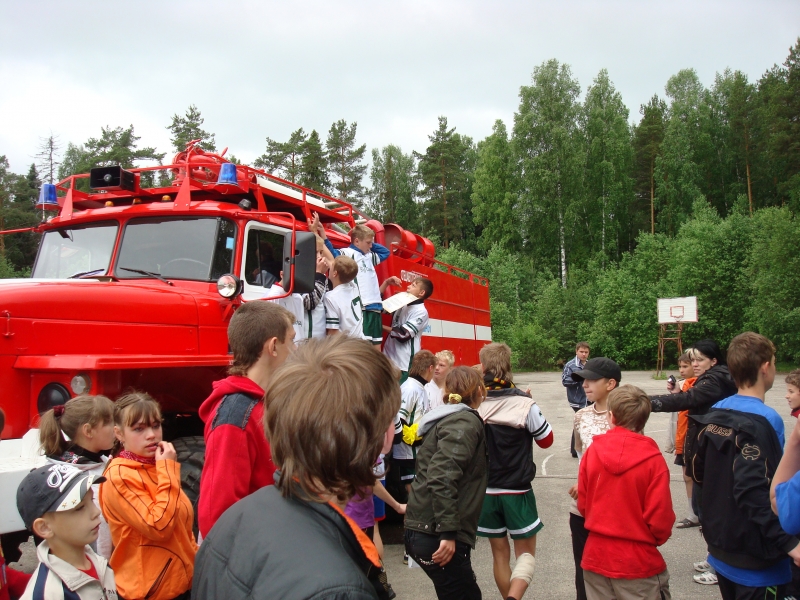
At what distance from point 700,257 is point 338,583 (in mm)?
37462

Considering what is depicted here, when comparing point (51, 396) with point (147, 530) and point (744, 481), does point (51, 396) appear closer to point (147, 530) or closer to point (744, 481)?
point (147, 530)

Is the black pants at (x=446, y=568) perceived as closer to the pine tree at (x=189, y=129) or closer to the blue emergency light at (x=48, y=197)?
the blue emergency light at (x=48, y=197)

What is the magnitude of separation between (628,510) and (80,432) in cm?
298

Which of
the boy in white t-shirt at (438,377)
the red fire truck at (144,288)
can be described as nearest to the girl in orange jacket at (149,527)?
the red fire truck at (144,288)

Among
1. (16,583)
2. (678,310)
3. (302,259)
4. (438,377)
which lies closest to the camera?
(16,583)

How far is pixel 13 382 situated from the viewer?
398cm

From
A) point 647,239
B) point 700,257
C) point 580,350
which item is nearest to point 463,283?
point 580,350

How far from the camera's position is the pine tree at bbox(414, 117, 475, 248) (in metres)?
54.9

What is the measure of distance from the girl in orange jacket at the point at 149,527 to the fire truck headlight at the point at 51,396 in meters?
1.38

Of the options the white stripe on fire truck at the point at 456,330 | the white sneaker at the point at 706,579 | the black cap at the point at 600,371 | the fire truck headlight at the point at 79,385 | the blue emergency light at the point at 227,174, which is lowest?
the white sneaker at the point at 706,579

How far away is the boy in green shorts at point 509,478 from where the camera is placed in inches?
161

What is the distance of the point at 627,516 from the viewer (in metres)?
3.26

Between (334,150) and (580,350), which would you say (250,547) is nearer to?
(580,350)

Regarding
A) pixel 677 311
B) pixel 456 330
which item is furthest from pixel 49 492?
pixel 677 311
